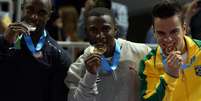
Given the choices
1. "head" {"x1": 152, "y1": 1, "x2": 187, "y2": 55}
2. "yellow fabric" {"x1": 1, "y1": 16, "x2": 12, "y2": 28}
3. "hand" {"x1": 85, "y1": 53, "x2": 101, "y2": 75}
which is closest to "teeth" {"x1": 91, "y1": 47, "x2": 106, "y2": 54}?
"hand" {"x1": 85, "y1": 53, "x2": 101, "y2": 75}

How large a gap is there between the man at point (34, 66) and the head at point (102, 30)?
350mm

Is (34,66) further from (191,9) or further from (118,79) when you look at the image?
(191,9)

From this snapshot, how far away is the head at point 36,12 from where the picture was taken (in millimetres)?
4984

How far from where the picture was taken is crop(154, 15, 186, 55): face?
4.55m

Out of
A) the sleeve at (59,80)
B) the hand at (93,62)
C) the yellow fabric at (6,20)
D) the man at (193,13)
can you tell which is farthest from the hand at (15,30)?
the yellow fabric at (6,20)

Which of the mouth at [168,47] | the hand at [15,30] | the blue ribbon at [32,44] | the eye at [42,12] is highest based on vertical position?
the eye at [42,12]

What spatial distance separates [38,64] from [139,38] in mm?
1877

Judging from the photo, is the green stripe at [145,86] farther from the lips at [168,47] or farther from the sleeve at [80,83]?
the sleeve at [80,83]

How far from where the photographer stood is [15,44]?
193 inches

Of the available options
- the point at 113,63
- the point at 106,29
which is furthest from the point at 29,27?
the point at 113,63

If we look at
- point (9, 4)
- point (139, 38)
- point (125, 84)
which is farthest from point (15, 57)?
point (9, 4)

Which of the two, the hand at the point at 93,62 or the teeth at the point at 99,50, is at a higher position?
the teeth at the point at 99,50

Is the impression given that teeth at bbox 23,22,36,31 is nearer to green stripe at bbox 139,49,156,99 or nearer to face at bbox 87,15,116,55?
face at bbox 87,15,116,55

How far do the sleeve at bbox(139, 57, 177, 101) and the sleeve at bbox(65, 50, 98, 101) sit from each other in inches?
14.4
